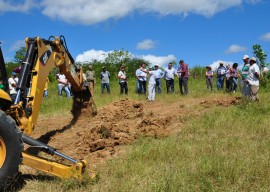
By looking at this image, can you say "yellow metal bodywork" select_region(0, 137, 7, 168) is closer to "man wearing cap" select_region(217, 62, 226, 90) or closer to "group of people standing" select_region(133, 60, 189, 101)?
"group of people standing" select_region(133, 60, 189, 101)

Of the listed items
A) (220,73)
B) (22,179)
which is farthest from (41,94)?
(220,73)

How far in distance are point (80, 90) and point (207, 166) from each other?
5472mm

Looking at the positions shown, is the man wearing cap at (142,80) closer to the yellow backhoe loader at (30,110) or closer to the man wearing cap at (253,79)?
the man wearing cap at (253,79)

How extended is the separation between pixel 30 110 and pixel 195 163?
298 centimetres

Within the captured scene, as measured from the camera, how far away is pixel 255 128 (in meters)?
8.74

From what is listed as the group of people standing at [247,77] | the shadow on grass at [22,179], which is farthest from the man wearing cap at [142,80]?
the shadow on grass at [22,179]

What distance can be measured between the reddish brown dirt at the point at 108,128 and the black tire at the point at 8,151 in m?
1.76

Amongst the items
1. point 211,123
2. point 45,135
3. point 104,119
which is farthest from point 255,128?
point 45,135

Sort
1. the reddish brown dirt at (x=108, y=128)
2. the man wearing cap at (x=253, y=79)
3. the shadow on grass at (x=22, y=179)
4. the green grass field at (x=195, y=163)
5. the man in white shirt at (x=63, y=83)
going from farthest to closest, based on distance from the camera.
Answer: the man in white shirt at (x=63, y=83)
the man wearing cap at (x=253, y=79)
the reddish brown dirt at (x=108, y=128)
the shadow on grass at (x=22, y=179)
the green grass field at (x=195, y=163)

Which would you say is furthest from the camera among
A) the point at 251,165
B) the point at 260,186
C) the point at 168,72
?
the point at 168,72

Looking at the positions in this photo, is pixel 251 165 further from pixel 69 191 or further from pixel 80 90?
pixel 80 90

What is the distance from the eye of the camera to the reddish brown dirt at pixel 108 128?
8047 millimetres

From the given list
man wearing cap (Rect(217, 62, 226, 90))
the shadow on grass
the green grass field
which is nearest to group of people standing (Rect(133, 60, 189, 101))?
man wearing cap (Rect(217, 62, 226, 90))

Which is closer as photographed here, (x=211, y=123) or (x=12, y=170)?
(x=12, y=170)
